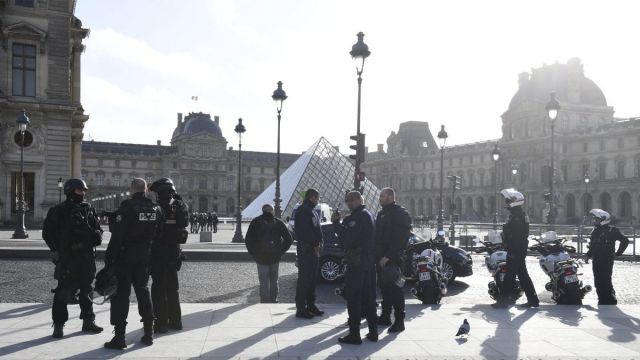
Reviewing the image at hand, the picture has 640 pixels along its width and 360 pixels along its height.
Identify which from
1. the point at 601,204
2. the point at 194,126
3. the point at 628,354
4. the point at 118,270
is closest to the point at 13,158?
the point at 118,270

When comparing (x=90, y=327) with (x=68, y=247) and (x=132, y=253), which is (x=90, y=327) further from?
(x=132, y=253)

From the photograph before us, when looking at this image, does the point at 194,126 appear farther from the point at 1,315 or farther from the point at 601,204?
the point at 1,315

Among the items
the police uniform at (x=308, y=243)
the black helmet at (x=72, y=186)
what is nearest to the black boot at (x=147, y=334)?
the black helmet at (x=72, y=186)

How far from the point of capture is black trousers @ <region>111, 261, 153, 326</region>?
5703 mm

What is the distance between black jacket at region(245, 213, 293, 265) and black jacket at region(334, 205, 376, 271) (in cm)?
237

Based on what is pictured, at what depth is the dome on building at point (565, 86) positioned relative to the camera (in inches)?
2813

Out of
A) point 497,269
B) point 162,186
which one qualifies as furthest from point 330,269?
A: point 162,186

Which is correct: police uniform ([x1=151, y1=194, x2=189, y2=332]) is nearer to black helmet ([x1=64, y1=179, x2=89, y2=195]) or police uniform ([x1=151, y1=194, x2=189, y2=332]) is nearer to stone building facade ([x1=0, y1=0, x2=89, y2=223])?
black helmet ([x1=64, y1=179, x2=89, y2=195])

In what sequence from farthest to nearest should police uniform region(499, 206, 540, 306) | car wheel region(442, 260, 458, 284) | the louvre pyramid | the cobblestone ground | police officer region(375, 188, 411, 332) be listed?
the louvre pyramid
car wheel region(442, 260, 458, 284)
the cobblestone ground
police uniform region(499, 206, 540, 306)
police officer region(375, 188, 411, 332)

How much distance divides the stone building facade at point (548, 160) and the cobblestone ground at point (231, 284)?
43434 millimetres

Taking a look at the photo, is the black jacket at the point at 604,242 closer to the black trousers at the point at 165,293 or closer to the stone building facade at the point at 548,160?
the black trousers at the point at 165,293

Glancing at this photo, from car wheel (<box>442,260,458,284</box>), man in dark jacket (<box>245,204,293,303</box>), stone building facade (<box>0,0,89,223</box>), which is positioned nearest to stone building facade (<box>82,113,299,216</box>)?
stone building facade (<box>0,0,89,223</box>)

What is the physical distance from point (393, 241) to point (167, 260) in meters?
2.35

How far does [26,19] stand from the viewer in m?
27.7
